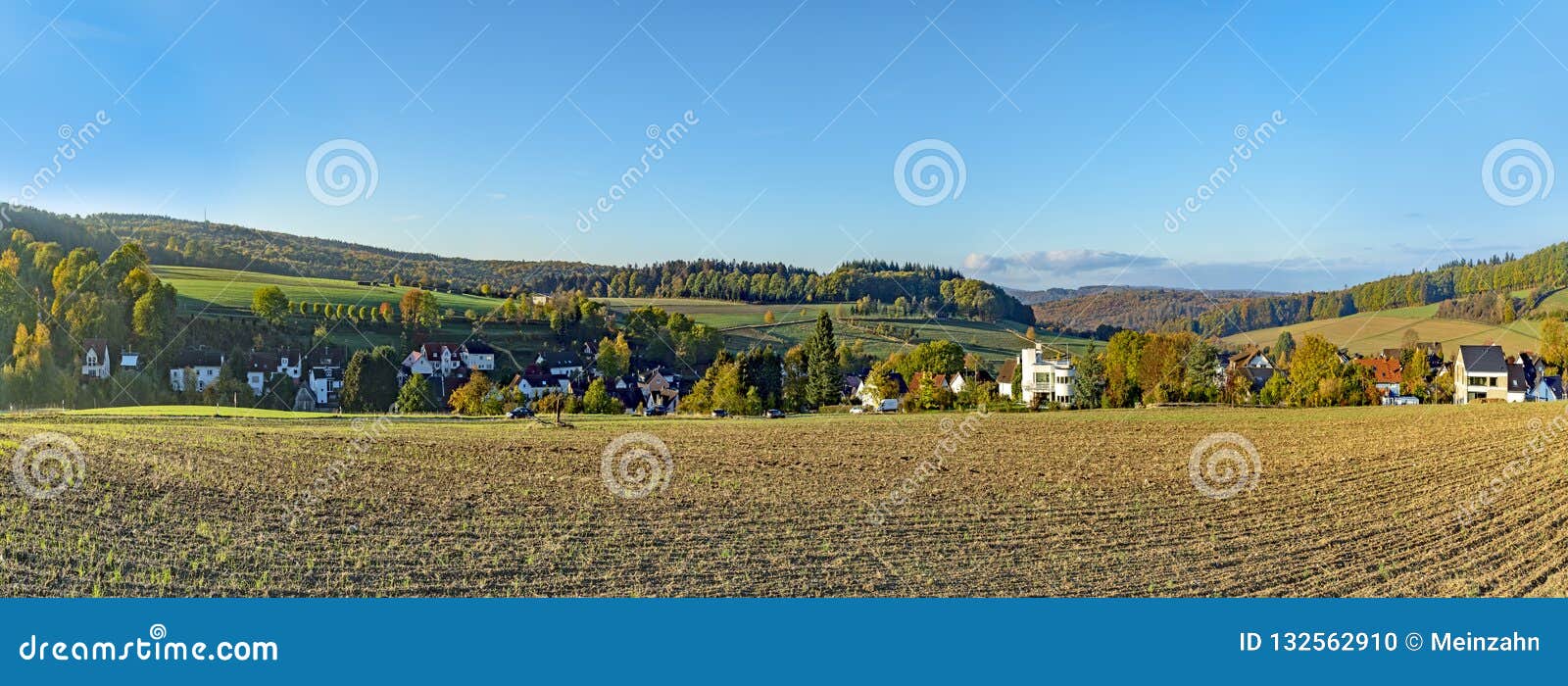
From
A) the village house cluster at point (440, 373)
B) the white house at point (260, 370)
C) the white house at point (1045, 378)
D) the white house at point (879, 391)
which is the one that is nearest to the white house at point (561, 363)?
the village house cluster at point (440, 373)

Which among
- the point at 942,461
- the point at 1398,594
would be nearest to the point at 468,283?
the point at 942,461

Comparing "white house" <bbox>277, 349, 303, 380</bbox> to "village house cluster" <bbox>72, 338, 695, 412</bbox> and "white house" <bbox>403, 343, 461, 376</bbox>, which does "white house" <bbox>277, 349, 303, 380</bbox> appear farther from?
"white house" <bbox>403, 343, 461, 376</bbox>

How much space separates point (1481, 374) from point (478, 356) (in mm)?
34886

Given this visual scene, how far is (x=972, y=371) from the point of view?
30.5 m

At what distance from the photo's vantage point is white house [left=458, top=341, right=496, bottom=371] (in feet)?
120

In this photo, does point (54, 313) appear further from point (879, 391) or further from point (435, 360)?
point (879, 391)

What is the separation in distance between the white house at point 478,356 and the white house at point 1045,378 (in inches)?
840

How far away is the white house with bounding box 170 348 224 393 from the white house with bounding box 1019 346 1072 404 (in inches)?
1046

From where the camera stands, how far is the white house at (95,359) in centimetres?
2484

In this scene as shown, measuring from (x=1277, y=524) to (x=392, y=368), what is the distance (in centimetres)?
3156

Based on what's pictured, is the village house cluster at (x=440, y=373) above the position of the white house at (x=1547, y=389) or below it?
above

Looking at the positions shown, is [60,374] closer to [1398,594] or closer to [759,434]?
[759,434]

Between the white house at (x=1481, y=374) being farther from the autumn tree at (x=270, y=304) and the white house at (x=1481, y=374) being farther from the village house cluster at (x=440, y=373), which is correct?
the autumn tree at (x=270, y=304)

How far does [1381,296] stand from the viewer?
81.7 ft
